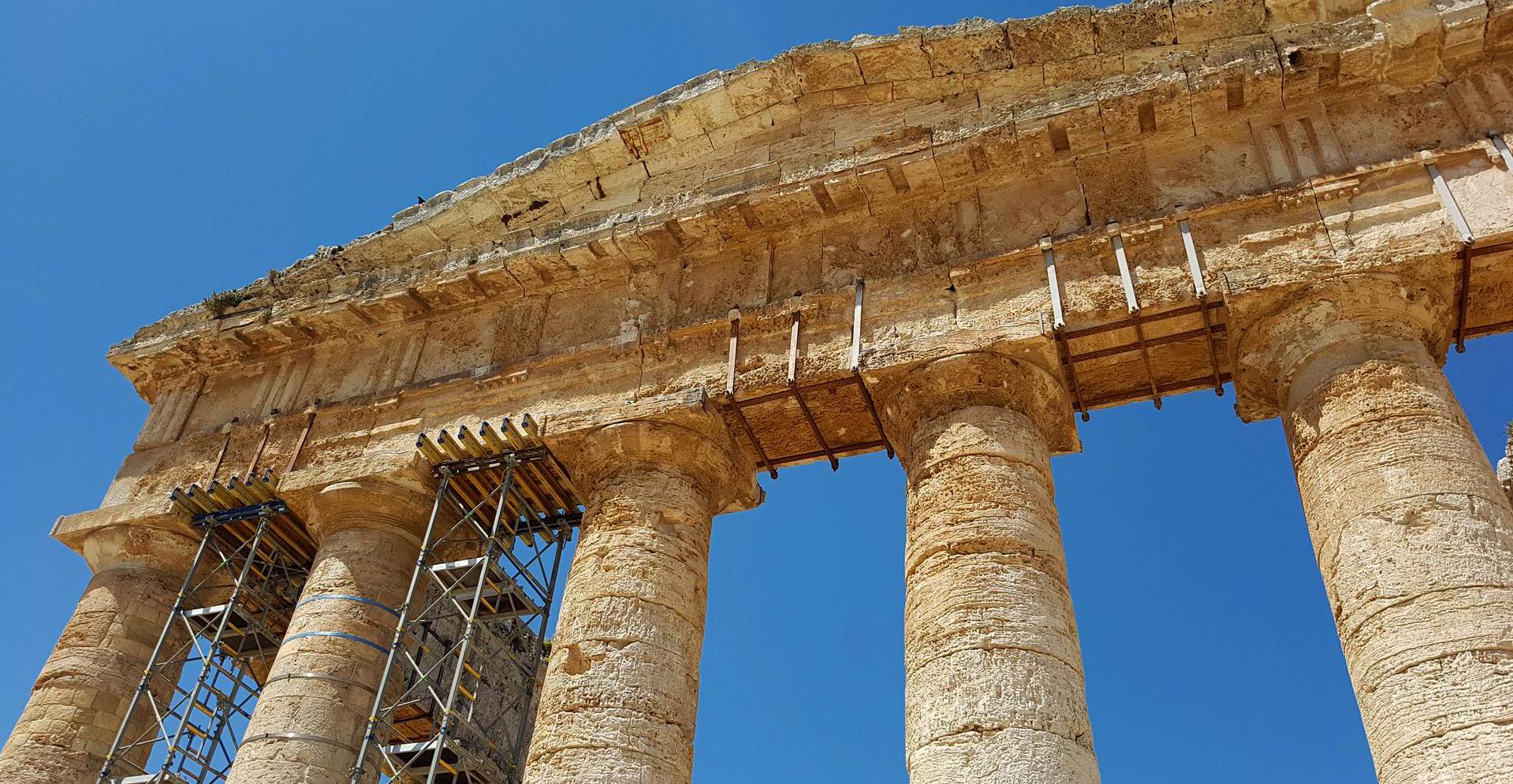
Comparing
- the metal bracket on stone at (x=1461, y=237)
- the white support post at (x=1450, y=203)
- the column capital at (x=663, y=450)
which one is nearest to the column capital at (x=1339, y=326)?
the metal bracket on stone at (x=1461, y=237)

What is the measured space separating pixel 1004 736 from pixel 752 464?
4680 mm

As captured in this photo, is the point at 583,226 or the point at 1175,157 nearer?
the point at 1175,157

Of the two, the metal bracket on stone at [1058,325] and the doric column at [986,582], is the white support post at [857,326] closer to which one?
the doric column at [986,582]

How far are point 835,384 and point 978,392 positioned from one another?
140cm

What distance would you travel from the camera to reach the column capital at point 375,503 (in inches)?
496

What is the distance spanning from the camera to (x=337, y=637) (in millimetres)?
11711

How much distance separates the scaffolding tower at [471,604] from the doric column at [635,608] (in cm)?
91

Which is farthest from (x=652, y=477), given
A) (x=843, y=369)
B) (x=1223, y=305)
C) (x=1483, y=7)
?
(x=1483, y=7)

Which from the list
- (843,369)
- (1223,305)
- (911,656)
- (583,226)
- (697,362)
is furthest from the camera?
(583,226)

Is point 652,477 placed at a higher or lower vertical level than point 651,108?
lower

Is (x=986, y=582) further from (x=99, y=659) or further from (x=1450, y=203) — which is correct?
(x=99, y=659)

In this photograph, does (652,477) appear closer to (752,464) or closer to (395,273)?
(752,464)

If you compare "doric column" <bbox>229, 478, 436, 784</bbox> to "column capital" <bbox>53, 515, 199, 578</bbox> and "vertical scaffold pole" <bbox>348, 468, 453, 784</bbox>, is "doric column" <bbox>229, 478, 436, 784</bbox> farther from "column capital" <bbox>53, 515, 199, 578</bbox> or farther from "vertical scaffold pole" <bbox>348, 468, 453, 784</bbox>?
"column capital" <bbox>53, 515, 199, 578</bbox>

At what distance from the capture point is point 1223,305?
34.2 feet
